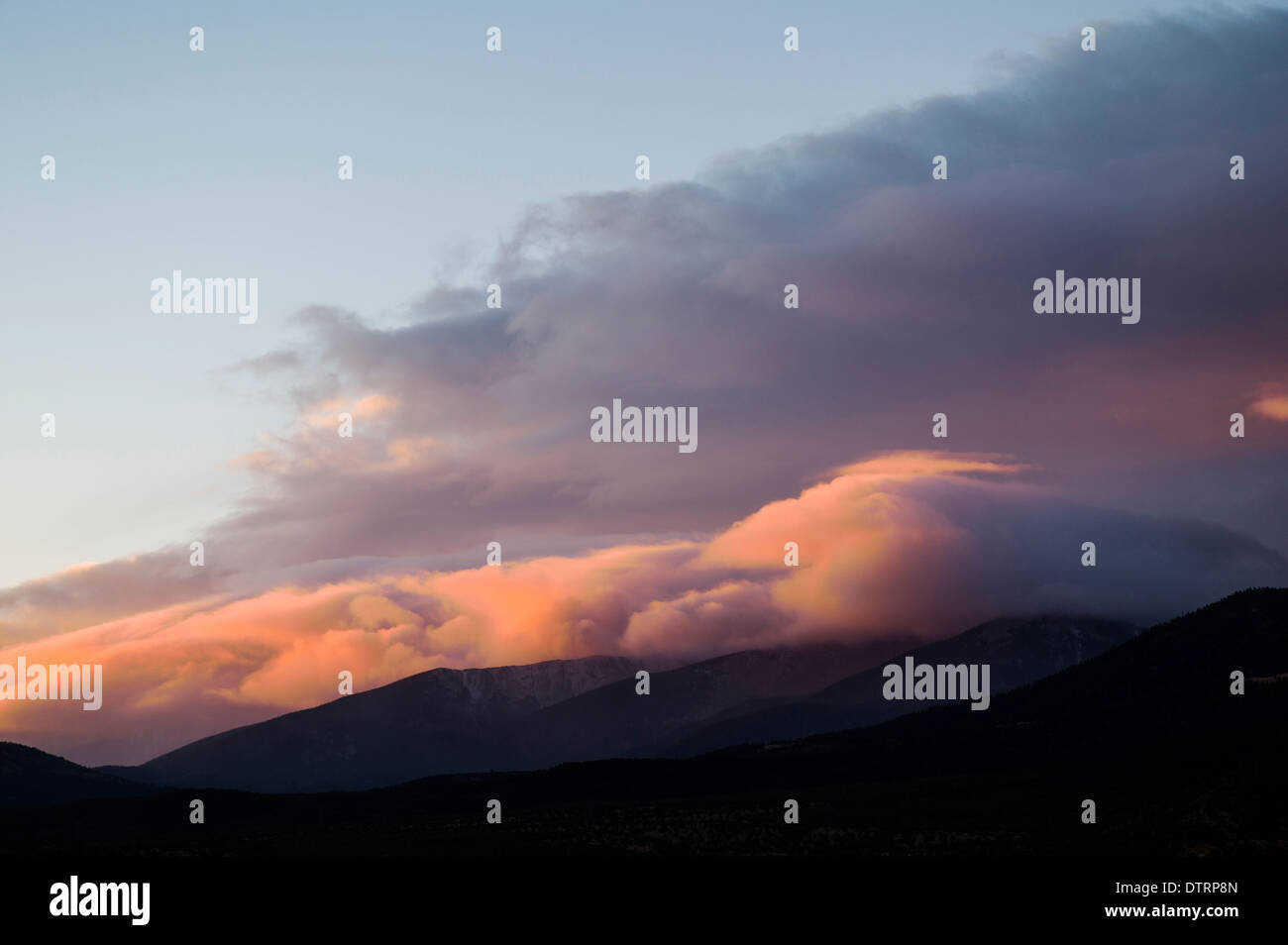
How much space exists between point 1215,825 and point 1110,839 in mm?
10395

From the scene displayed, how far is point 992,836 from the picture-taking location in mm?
136250

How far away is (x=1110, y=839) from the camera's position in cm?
12531
